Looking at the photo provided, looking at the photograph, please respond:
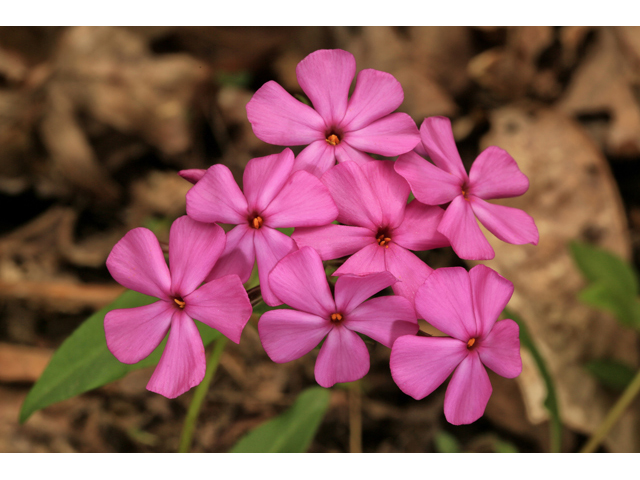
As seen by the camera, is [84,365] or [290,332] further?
[84,365]

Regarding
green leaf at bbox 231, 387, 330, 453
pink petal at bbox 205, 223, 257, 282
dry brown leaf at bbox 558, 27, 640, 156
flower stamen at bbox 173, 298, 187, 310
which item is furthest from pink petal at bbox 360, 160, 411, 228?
dry brown leaf at bbox 558, 27, 640, 156

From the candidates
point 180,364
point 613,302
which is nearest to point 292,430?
point 180,364

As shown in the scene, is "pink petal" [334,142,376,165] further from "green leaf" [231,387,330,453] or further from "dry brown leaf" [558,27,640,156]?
"dry brown leaf" [558,27,640,156]

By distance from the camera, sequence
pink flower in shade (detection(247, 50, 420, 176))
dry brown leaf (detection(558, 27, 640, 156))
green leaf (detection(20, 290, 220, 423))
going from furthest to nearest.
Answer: dry brown leaf (detection(558, 27, 640, 156))
green leaf (detection(20, 290, 220, 423))
pink flower in shade (detection(247, 50, 420, 176))

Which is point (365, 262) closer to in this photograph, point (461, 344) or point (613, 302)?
point (461, 344)

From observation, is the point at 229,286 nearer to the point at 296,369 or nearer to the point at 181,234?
the point at 181,234

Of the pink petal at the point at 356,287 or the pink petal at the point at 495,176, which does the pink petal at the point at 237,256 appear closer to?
the pink petal at the point at 356,287
